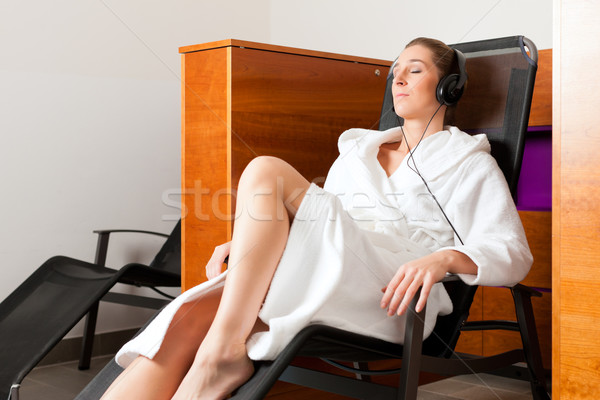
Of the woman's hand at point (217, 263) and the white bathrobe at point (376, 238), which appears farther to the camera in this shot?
the woman's hand at point (217, 263)

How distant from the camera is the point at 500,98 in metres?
1.98

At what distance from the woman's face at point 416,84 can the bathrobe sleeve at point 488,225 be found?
0.26 meters

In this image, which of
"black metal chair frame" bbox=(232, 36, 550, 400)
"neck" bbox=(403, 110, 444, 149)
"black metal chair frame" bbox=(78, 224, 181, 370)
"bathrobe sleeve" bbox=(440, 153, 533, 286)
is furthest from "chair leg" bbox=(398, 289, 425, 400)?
"black metal chair frame" bbox=(78, 224, 181, 370)

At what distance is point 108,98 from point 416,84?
1.67 metres

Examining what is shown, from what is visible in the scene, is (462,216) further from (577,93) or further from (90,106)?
(90,106)

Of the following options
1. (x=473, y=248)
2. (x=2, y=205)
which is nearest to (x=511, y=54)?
(x=473, y=248)

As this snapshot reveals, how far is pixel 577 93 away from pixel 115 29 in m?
2.32

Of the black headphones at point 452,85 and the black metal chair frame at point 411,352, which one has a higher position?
the black headphones at point 452,85

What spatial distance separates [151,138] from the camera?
10.6 feet

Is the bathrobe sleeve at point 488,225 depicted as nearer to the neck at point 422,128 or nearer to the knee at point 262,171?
the neck at point 422,128

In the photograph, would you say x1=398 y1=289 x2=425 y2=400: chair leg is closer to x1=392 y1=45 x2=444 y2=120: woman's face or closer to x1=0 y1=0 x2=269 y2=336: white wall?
x1=392 y1=45 x2=444 y2=120: woman's face

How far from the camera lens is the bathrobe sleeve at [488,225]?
1562 mm

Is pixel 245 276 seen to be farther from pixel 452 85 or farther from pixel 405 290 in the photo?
pixel 452 85

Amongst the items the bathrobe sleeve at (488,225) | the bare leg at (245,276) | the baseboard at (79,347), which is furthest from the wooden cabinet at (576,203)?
the baseboard at (79,347)
